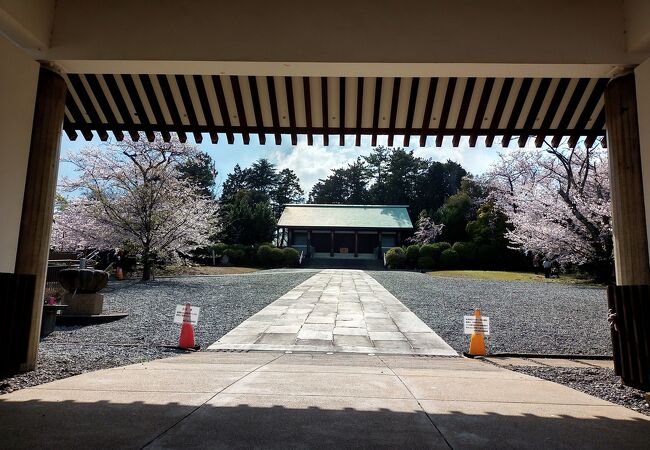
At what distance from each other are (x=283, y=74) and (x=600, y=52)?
3032 mm

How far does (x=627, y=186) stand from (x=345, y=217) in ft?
116

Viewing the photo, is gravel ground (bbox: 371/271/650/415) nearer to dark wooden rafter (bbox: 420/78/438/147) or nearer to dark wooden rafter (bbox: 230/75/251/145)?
dark wooden rafter (bbox: 420/78/438/147)

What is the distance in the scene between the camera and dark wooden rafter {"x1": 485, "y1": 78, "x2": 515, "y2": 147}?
14.9ft

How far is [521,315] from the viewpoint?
401 inches

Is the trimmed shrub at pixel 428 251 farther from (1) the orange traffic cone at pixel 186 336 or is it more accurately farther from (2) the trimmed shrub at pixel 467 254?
(1) the orange traffic cone at pixel 186 336

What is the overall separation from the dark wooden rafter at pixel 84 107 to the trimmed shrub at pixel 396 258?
2651 cm

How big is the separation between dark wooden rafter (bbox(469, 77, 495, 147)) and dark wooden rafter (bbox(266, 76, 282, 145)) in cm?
233

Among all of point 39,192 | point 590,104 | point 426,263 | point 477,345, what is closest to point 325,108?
point 590,104

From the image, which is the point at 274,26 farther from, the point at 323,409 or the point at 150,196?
the point at 150,196

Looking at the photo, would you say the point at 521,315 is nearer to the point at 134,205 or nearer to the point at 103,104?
the point at 103,104

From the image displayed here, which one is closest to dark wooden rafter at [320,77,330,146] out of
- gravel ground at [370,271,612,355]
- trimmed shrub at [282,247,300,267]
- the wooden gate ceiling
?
the wooden gate ceiling

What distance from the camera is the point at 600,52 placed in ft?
12.8

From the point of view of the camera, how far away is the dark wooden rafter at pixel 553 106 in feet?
14.6

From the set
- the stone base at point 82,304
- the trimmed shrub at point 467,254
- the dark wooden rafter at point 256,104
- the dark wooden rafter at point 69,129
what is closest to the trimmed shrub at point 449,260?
the trimmed shrub at point 467,254
